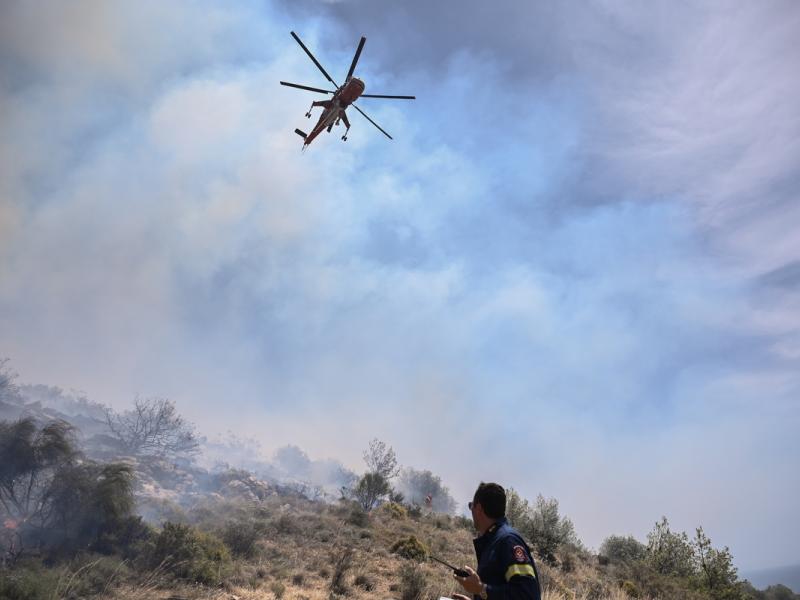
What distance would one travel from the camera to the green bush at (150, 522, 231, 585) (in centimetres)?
1205

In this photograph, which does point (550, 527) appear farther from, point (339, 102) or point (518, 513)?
point (339, 102)

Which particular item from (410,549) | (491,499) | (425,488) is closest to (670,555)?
(410,549)

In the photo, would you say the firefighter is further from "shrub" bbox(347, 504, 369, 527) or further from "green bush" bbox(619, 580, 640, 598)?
"shrub" bbox(347, 504, 369, 527)

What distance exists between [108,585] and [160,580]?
1.26 m

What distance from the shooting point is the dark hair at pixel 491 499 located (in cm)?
387

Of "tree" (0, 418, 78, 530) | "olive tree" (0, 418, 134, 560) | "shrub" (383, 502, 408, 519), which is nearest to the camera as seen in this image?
"olive tree" (0, 418, 134, 560)

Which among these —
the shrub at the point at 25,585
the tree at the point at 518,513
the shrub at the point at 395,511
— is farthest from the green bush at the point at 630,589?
the shrub at the point at 25,585

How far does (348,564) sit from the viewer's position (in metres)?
13.0

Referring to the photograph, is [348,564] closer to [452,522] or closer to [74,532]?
[74,532]

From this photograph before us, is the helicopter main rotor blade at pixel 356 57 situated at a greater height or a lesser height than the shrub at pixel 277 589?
greater

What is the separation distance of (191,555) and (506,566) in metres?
13.3

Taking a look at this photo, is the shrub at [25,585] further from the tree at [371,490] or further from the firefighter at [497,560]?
the tree at [371,490]

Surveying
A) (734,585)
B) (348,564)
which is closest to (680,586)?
(734,585)

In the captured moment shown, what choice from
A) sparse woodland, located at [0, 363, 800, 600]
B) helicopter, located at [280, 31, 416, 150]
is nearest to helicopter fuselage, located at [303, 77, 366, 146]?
helicopter, located at [280, 31, 416, 150]
